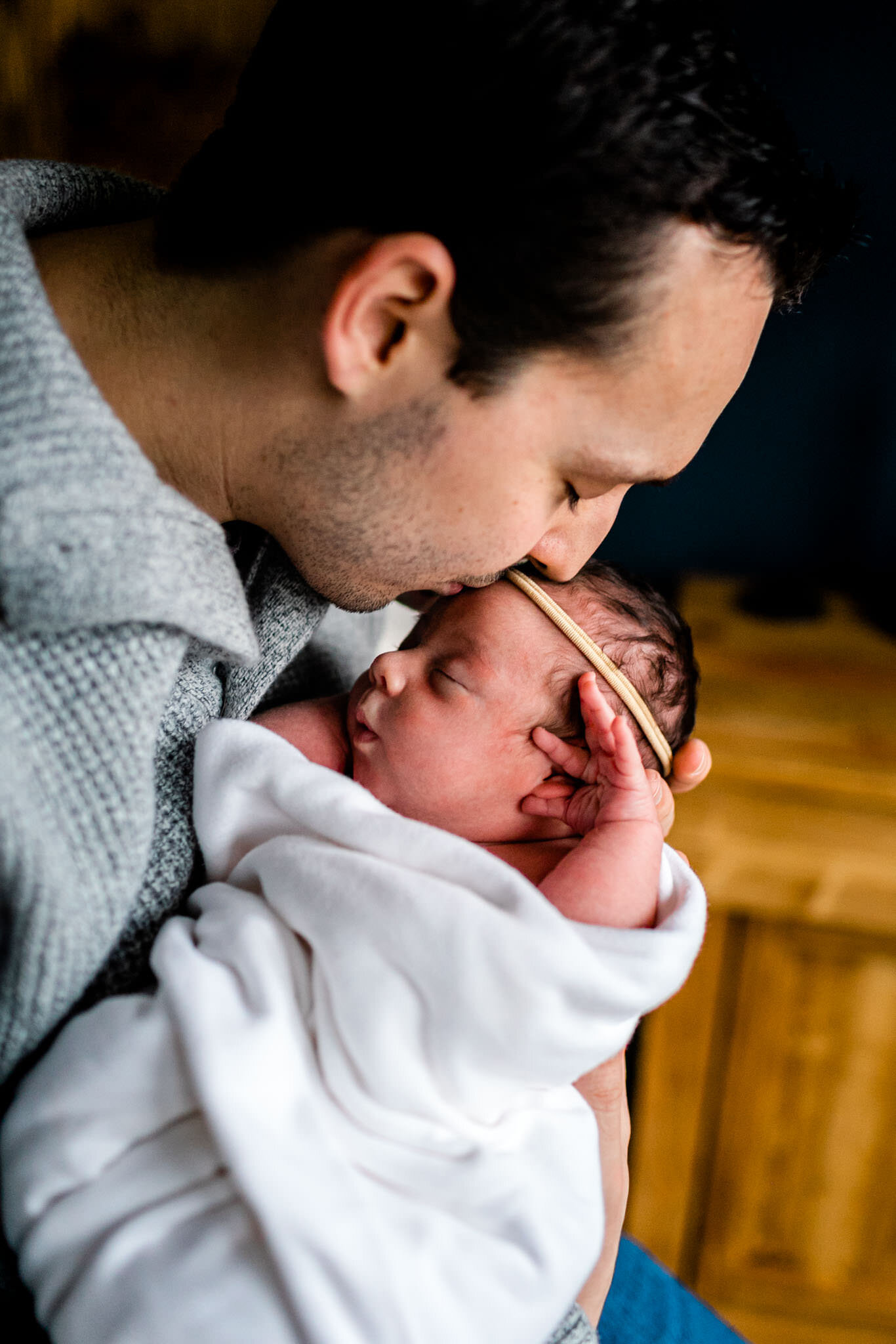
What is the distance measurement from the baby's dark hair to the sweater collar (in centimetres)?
37

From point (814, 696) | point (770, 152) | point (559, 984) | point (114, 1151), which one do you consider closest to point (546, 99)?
point (770, 152)

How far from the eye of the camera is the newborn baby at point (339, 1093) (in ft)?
2.03

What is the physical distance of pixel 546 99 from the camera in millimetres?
693

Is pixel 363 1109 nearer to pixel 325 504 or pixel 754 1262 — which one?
pixel 325 504

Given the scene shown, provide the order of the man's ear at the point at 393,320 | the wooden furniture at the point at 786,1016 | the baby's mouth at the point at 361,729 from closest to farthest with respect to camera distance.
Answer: the man's ear at the point at 393,320 < the baby's mouth at the point at 361,729 < the wooden furniture at the point at 786,1016

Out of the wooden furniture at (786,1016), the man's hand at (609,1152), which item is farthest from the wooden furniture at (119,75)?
the man's hand at (609,1152)

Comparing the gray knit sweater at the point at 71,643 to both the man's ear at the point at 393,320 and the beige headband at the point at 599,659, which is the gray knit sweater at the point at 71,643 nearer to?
the man's ear at the point at 393,320

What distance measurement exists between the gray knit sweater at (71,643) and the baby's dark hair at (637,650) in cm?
36

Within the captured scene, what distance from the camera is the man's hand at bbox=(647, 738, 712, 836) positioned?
98cm

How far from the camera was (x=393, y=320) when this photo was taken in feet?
2.52

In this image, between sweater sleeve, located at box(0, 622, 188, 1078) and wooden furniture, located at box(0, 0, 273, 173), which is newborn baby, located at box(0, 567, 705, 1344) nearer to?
sweater sleeve, located at box(0, 622, 188, 1078)

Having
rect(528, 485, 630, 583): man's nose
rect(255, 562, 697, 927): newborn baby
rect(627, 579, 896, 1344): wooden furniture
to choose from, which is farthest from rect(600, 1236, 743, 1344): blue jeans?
rect(528, 485, 630, 583): man's nose

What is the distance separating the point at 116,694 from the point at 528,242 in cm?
45

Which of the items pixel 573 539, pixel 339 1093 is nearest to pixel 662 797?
pixel 573 539
